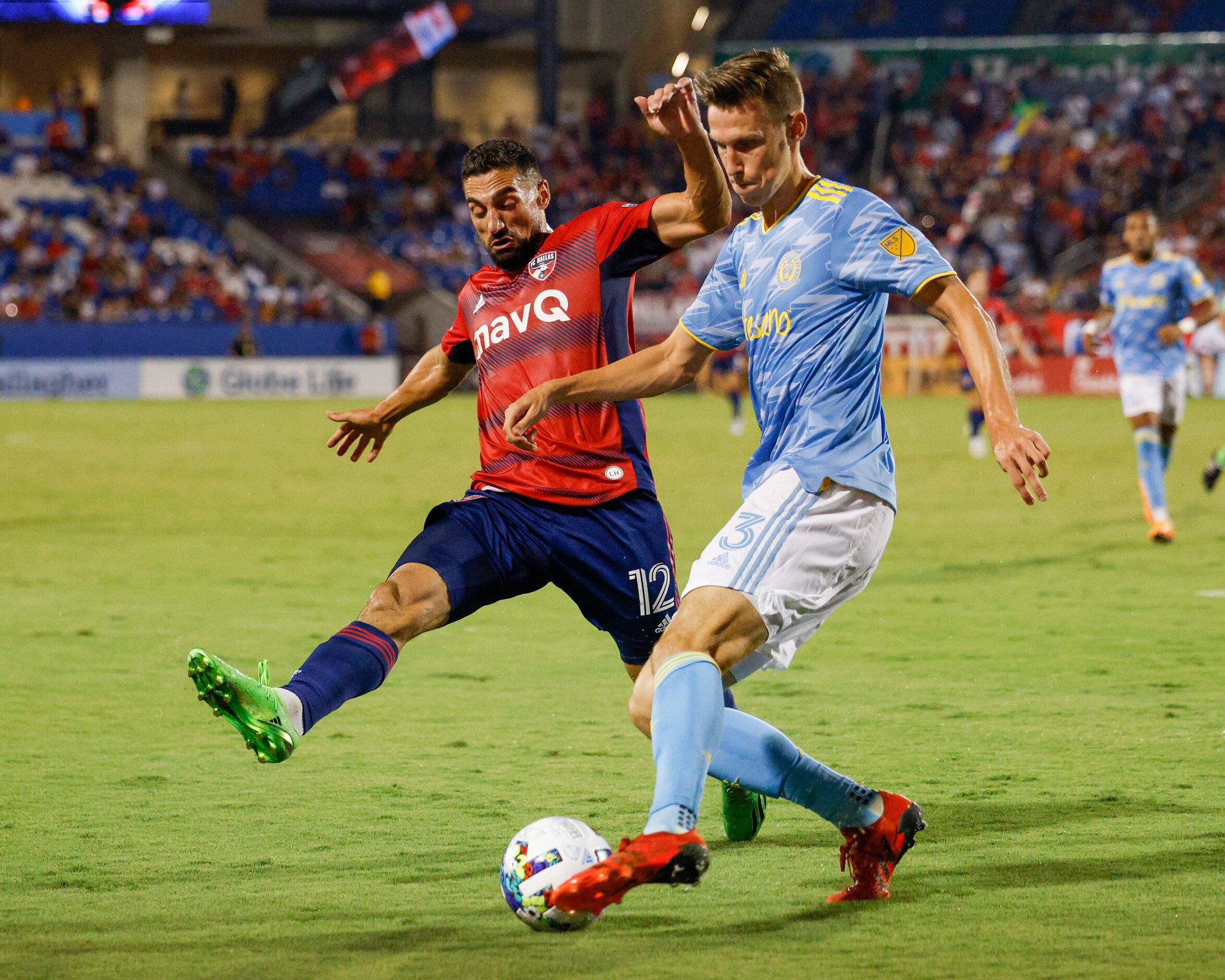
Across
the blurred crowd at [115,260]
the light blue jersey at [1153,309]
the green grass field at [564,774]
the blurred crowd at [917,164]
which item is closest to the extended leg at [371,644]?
the green grass field at [564,774]

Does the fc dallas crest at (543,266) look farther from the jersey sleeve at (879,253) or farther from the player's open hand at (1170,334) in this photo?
the player's open hand at (1170,334)

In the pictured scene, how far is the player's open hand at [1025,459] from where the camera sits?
3580 millimetres

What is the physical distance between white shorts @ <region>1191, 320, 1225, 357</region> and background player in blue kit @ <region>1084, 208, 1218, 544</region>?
20.0m

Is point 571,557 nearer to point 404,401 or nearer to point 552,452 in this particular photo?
point 552,452

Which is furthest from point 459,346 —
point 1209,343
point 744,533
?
point 1209,343

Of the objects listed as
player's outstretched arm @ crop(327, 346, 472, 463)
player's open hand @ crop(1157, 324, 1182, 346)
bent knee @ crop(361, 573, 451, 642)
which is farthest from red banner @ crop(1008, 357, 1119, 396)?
bent knee @ crop(361, 573, 451, 642)

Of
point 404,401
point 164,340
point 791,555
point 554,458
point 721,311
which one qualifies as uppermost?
point 721,311

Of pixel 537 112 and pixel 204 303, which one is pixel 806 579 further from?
pixel 537 112

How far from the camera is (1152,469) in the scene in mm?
11695

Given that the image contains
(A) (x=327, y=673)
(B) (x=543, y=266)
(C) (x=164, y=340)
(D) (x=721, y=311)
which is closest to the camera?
(D) (x=721, y=311)

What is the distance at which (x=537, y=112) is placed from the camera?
43.6m

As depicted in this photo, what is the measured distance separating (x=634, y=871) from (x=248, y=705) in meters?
1.18

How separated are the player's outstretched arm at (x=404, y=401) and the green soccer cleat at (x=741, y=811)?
169 cm

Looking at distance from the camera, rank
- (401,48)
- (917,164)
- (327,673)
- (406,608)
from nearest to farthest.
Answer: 1. (327,673)
2. (406,608)
3. (401,48)
4. (917,164)
